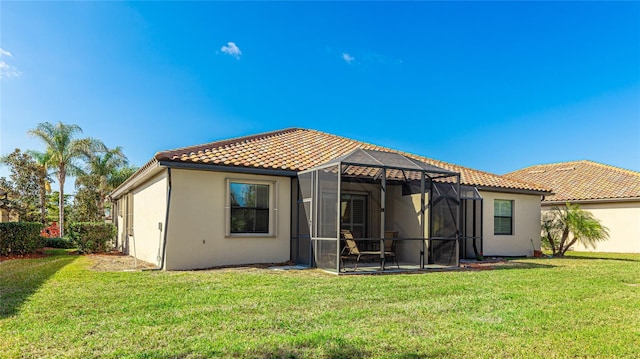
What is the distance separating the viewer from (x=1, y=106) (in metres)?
14.0

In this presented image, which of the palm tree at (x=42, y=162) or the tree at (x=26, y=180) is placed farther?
the tree at (x=26, y=180)

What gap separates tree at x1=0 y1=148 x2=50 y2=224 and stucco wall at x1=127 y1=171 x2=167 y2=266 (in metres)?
19.2

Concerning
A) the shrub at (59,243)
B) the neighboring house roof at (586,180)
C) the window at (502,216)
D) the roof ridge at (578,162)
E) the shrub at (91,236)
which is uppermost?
the roof ridge at (578,162)

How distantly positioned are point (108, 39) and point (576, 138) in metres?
22.3

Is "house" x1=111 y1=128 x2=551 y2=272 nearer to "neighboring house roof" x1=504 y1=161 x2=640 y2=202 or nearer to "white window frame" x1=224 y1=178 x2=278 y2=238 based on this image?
"white window frame" x1=224 y1=178 x2=278 y2=238

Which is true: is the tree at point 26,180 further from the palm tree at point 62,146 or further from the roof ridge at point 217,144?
the roof ridge at point 217,144

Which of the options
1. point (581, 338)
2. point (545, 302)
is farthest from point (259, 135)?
point (581, 338)

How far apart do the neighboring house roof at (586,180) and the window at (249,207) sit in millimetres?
14906

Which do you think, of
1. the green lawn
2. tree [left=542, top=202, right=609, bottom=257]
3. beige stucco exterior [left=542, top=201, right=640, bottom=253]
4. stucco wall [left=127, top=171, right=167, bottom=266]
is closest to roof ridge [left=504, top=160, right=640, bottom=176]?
beige stucco exterior [left=542, top=201, right=640, bottom=253]

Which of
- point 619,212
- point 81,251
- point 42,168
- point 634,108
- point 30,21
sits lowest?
point 81,251

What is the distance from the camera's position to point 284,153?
45.8 ft

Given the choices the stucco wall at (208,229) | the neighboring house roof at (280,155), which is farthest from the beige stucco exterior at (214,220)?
the neighboring house roof at (280,155)

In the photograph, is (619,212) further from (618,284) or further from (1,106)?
(1,106)

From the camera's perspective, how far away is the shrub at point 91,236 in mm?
17109
